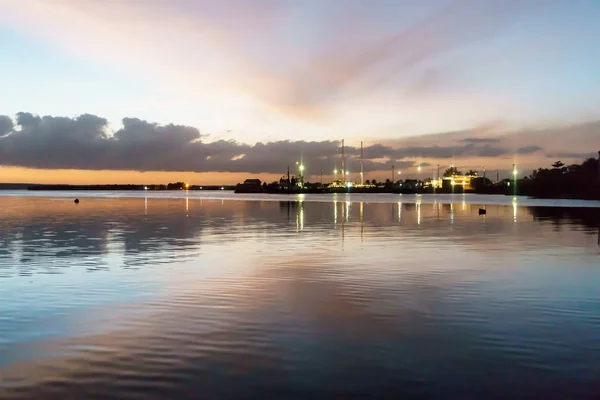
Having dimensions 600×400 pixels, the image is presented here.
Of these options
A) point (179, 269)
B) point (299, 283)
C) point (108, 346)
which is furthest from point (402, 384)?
point (179, 269)

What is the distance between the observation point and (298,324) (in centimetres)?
1664

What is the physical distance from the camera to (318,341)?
14734 mm

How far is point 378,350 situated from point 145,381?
572 centimetres

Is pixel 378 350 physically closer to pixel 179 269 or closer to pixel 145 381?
pixel 145 381

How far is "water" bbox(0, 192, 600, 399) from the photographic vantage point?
37.8 ft

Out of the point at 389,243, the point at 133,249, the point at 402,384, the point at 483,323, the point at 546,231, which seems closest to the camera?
the point at 402,384

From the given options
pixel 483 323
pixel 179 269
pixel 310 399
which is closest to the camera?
pixel 310 399

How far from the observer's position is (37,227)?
181 feet

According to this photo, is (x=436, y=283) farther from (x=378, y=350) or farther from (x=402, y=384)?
(x=402, y=384)

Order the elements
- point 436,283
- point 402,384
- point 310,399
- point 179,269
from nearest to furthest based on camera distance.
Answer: point 310,399
point 402,384
point 436,283
point 179,269

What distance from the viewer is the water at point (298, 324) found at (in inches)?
454

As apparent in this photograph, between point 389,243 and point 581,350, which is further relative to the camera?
point 389,243

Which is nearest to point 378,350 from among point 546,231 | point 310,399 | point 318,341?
point 318,341

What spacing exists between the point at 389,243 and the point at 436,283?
677 inches
